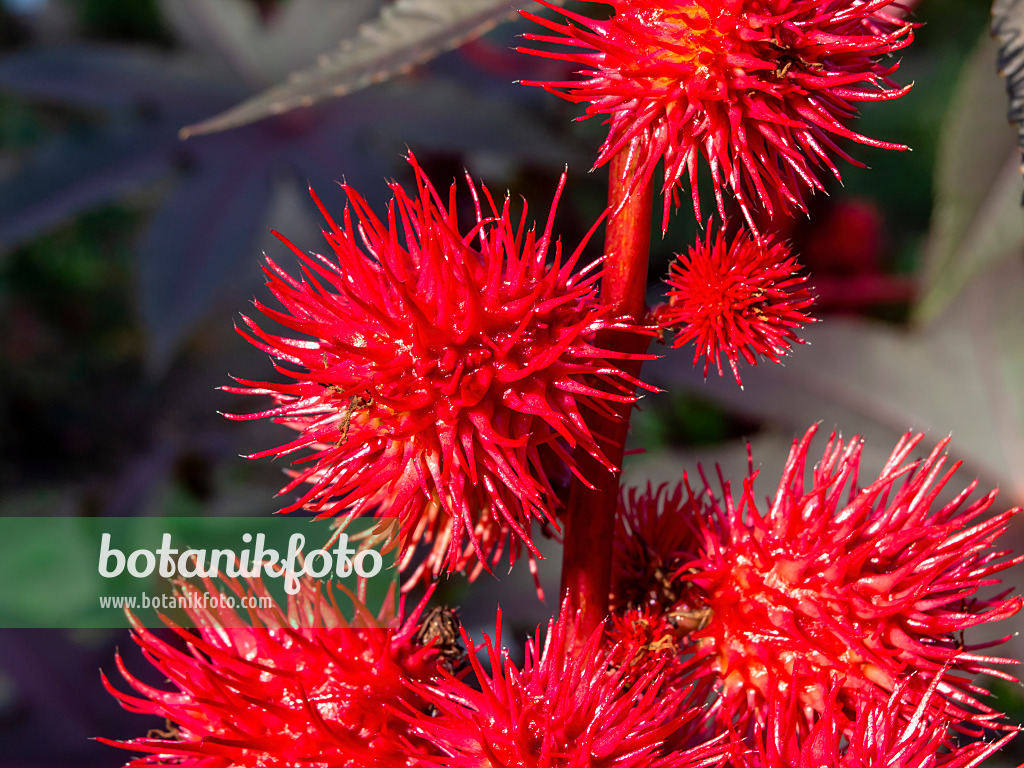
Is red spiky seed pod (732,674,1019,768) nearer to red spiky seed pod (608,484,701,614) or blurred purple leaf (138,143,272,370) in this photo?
red spiky seed pod (608,484,701,614)

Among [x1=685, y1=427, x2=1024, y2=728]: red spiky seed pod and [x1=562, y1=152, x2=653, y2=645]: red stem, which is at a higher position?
[x1=562, y1=152, x2=653, y2=645]: red stem

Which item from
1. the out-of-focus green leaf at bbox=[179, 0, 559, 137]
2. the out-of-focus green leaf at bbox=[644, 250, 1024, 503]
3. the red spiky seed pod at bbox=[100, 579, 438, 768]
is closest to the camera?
the red spiky seed pod at bbox=[100, 579, 438, 768]

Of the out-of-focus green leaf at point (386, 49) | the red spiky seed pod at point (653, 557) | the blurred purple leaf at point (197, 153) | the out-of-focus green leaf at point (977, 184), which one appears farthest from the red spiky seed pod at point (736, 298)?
the blurred purple leaf at point (197, 153)

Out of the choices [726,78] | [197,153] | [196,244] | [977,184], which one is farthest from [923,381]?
[197,153]

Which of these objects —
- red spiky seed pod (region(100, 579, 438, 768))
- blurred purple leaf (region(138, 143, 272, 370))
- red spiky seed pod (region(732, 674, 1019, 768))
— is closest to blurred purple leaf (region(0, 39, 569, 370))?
blurred purple leaf (region(138, 143, 272, 370))

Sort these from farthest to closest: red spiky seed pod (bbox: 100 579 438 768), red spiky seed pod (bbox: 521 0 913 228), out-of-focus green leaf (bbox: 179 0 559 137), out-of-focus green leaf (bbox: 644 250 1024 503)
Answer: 1. out-of-focus green leaf (bbox: 644 250 1024 503)
2. out-of-focus green leaf (bbox: 179 0 559 137)
3. red spiky seed pod (bbox: 100 579 438 768)
4. red spiky seed pod (bbox: 521 0 913 228)

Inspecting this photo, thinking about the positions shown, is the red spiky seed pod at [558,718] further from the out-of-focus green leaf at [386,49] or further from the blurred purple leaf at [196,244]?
the blurred purple leaf at [196,244]
